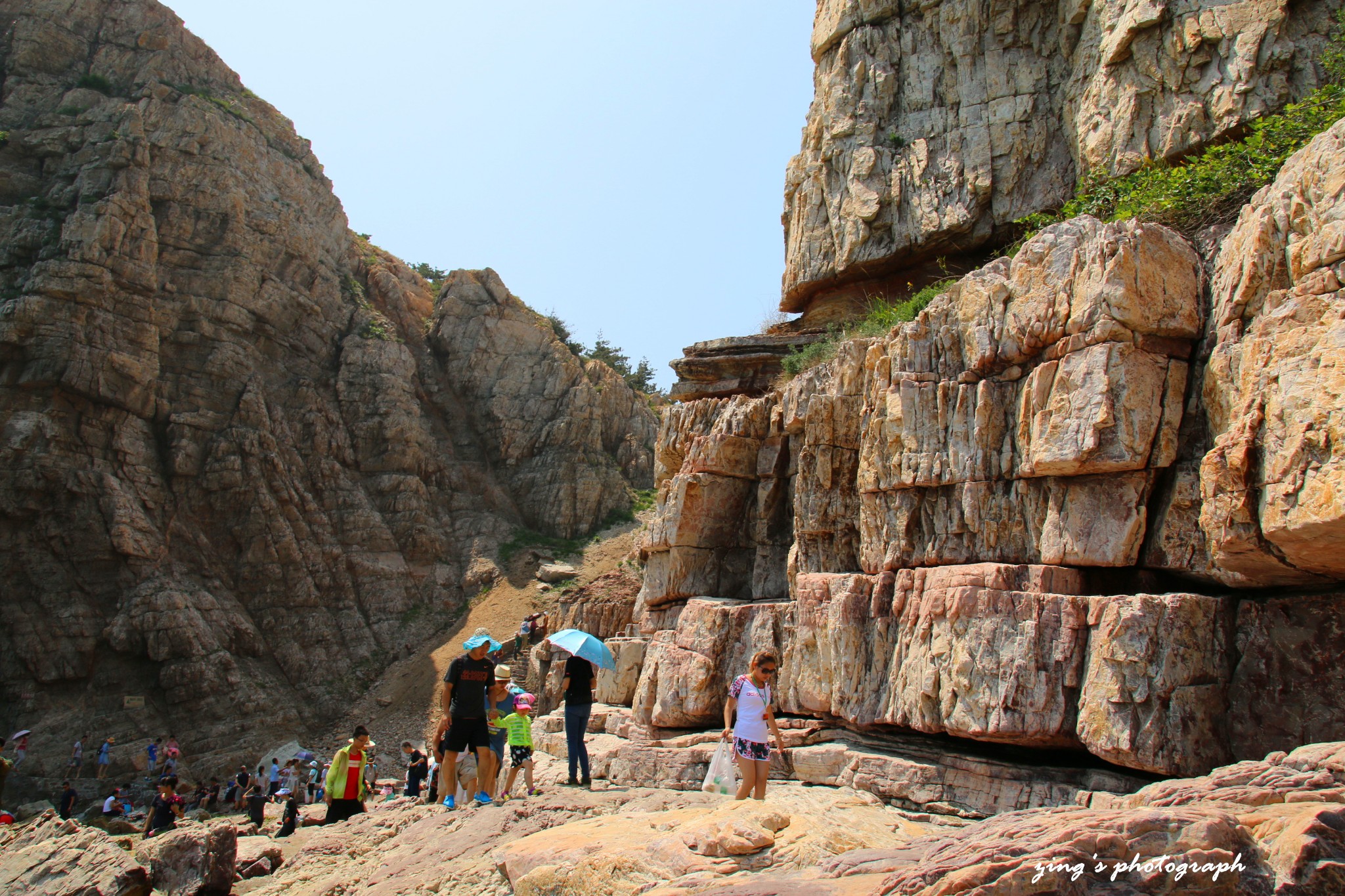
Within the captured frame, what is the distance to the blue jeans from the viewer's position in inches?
361

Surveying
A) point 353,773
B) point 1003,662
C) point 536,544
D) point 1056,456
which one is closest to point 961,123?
point 1056,456

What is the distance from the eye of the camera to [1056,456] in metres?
7.80

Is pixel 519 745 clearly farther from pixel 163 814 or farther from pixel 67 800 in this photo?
pixel 67 800

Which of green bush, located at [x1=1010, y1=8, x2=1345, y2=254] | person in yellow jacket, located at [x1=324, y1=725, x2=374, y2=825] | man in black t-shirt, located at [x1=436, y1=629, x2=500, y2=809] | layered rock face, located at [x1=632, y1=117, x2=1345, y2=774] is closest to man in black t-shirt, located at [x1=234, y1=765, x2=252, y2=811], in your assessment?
person in yellow jacket, located at [x1=324, y1=725, x2=374, y2=825]

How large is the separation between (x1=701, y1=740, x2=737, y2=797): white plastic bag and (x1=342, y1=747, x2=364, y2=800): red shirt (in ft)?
15.1

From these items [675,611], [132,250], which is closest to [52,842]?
[675,611]

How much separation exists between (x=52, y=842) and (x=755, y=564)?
9.44m

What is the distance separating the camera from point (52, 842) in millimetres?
8430

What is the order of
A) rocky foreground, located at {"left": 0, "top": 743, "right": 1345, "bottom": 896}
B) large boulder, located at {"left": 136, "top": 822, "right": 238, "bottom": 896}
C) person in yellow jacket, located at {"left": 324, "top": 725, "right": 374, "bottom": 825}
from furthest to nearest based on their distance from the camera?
person in yellow jacket, located at {"left": 324, "top": 725, "right": 374, "bottom": 825} → large boulder, located at {"left": 136, "top": 822, "right": 238, "bottom": 896} → rocky foreground, located at {"left": 0, "top": 743, "right": 1345, "bottom": 896}

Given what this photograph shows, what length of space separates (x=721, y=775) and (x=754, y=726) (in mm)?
1007

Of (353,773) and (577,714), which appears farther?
(353,773)

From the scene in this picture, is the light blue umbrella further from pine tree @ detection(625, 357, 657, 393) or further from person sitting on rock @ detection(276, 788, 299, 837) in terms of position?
pine tree @ detection(625, 357, 657, 393)

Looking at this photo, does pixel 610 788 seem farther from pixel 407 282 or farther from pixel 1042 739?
pixel 407 282

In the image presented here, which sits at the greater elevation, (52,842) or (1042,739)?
(1042,739)
